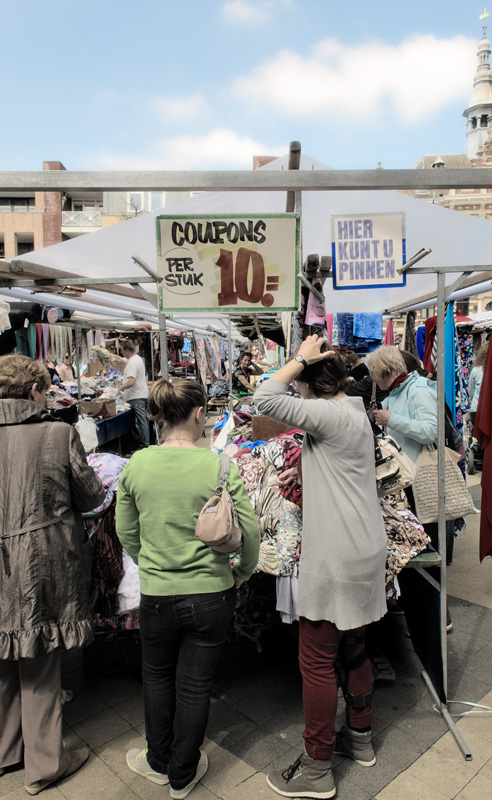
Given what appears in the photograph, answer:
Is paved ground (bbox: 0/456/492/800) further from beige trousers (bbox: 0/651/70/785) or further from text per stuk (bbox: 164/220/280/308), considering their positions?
text per stuk (bbox: 164/220/280/308)

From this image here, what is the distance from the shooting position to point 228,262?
8.75 feet

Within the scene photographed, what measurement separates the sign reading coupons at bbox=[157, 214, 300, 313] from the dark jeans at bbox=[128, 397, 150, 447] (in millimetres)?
6478

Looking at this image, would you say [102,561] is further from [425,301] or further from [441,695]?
[425,301]

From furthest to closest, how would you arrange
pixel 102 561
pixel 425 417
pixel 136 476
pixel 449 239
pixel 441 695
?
pixel 449 239 → pixel 425 417 → pixel 102 561 → pixel 441 695 → pixel 136 476

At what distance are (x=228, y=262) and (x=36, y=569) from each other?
176 cm

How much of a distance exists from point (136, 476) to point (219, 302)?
1.15 m

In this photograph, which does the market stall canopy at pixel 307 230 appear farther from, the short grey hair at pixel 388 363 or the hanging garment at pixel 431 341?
the short grey hair at pixel 388 363

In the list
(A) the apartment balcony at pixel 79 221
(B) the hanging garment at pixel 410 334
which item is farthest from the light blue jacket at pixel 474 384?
(A) the apartment balcony at pixel 79 221

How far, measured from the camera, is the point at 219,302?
8.89ft

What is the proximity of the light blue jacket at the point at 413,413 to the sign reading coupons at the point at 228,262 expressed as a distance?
104 centimetres

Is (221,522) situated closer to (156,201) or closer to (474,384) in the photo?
(474,384)

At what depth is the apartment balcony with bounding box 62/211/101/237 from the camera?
30000 mm

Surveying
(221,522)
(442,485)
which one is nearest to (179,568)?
(221,522)

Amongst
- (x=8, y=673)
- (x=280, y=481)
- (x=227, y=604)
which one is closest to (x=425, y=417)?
(x=280, y=481)
